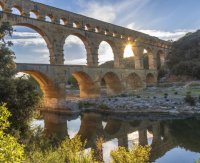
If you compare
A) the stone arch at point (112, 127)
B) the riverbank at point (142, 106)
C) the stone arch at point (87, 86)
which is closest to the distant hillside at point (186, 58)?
the stone arch at point (87, 86)

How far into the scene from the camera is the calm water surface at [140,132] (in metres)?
14.8

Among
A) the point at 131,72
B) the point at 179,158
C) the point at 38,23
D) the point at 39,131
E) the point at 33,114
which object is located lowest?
the point at 179,158

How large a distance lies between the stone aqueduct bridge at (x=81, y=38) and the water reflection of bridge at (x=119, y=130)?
4935 millimetres

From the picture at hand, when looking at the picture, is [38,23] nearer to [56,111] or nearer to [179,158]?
[56,111]

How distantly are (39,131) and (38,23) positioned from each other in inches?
710

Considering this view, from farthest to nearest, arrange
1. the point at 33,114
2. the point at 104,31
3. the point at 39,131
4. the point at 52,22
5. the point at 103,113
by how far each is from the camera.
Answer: the point at 104,31, the point at 52,22, the point at 103,113, the point at 39,131, the point at 33,114

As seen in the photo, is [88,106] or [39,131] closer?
[39,131]

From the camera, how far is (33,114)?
1259cm

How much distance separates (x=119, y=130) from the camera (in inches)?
800

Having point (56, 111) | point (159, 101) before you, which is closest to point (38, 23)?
point (56, 111)

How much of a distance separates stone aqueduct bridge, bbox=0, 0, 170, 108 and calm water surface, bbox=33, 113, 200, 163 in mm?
4724

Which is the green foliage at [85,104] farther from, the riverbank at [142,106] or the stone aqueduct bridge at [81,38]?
the stone aqueduct bridge at [81,38]

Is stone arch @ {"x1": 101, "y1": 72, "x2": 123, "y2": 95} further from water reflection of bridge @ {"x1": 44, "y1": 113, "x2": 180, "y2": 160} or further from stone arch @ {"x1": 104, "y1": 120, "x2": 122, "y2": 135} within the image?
stone arch @ {"x1": 104, "y1": 120, "x2": 122, "y2": 135}

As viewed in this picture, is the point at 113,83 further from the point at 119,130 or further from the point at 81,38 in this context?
the point at 119,130
